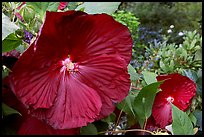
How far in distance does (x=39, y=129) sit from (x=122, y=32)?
12 centimetres

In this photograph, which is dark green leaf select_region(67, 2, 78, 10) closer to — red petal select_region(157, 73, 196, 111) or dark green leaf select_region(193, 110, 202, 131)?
red petal select_region(157, 73, 196, 111)

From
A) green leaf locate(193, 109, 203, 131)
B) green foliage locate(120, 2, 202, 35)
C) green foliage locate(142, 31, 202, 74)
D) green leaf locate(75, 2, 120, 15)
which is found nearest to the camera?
green leaf locate(75, 2, 120, 15)

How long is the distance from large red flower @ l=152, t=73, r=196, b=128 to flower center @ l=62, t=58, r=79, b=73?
0.15m

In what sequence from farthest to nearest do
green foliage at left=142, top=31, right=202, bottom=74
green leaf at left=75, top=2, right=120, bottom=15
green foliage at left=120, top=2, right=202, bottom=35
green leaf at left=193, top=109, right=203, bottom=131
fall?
1. green foliage at left=120, top=2, right=202, bottom=35
2. green foliage at left=142, top=31, right=202, bottom=74
3. green leaf at left=193, top=109, right=203, bottom=131
4. green leaf at left=75, top=2, right=120, bottom=15

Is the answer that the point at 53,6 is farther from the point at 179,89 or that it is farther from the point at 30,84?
the point at 179,89

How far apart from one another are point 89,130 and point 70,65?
0.07 meters

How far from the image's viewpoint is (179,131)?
0.45m

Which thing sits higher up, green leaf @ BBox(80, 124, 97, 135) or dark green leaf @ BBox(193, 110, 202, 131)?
green leaf @ BBox(80, 124, 97, 135)

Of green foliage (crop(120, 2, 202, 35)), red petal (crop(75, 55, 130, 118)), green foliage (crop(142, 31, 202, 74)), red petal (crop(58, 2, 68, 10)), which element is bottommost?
green foliage (crop(120, 2, 202, 35))

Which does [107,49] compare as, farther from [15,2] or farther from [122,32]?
[15,2]

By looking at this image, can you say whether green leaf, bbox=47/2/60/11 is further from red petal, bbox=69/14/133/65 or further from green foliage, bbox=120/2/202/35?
green foliage, bbox=120/2/202/35

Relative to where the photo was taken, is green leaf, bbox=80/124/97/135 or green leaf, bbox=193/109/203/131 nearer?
green leaf, bbox=80/124/97/135

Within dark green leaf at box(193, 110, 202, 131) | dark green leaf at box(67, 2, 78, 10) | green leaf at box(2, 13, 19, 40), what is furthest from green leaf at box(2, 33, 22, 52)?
dark green leaf at box(193, 110, 202, 131)

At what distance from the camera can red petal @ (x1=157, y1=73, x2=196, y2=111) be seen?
55 cm
